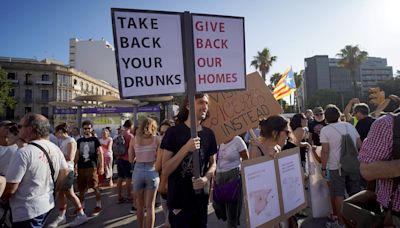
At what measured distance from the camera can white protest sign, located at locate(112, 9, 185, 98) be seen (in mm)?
2131

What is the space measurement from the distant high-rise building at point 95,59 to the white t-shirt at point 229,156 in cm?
6760

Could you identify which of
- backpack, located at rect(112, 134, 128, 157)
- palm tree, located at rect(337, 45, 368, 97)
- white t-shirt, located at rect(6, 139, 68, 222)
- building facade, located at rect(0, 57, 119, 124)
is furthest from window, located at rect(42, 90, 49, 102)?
white t-shirt, located at rect(6, 139, 68, 222)

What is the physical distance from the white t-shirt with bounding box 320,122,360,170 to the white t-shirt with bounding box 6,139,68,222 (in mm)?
3887

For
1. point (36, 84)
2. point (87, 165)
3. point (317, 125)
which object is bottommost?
point (87, 165)

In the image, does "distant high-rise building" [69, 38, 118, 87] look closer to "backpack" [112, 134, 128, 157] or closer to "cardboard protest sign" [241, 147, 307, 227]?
"backpack" [112, 134, 128, 157]

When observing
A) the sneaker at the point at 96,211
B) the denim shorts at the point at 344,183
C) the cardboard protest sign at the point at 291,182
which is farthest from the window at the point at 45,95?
the cardboard protest sign at the point at 291,182

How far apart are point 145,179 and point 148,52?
2631 millimetres

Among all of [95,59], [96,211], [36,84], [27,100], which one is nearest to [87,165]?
[96,211]

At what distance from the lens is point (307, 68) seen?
9838 centimetres

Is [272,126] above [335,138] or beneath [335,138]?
above

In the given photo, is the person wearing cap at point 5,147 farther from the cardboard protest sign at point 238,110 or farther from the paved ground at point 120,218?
the paved ground at point 120,218

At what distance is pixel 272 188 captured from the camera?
2424 mm

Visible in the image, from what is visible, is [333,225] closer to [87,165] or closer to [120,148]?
[87,165]

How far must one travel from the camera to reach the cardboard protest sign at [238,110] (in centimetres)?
318
